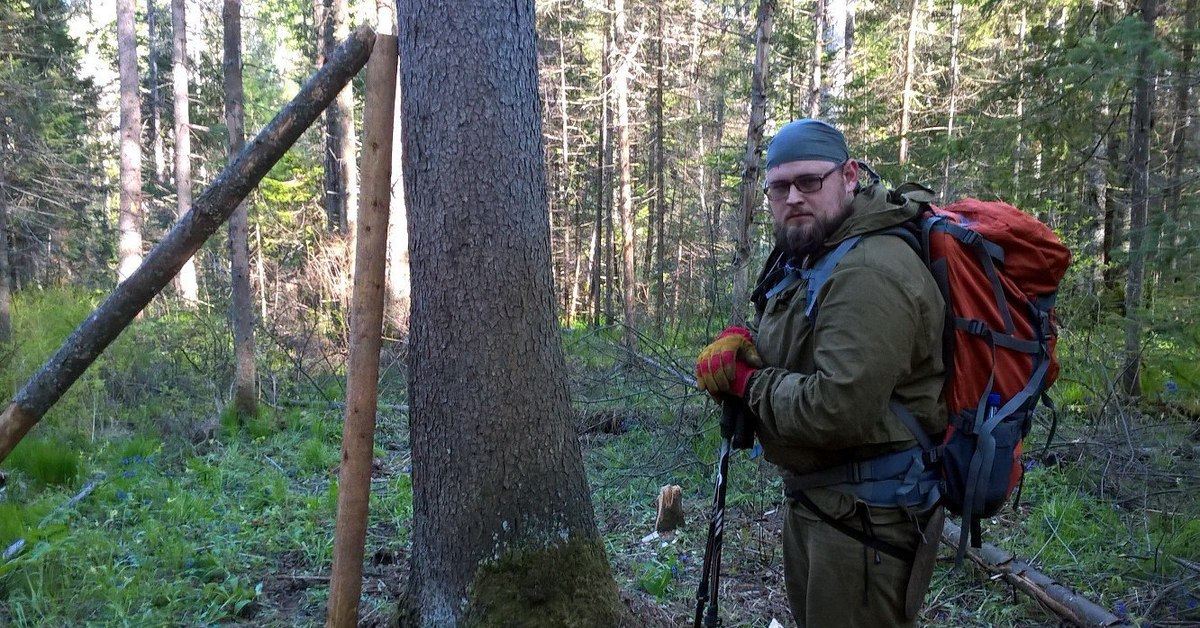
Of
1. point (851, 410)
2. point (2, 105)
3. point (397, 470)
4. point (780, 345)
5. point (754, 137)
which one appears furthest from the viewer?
point (2, 105)

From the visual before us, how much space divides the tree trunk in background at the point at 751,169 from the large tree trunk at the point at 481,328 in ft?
12.8

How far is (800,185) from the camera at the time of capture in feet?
7.64

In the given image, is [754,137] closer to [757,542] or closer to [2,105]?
[757,542]

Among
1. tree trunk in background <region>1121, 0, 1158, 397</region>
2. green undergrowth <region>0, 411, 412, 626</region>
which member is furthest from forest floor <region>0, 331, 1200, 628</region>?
tree trunk in background <region>1121, 0, 1158, 397</region>

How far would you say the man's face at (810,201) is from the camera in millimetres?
2299

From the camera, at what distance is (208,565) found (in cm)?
424

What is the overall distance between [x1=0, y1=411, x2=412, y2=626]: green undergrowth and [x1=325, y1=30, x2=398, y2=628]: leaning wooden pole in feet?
2.68

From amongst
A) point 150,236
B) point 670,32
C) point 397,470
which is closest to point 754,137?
point 397,470

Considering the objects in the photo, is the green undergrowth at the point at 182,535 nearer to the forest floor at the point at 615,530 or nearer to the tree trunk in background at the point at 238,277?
the forest floor at the point at 615,530

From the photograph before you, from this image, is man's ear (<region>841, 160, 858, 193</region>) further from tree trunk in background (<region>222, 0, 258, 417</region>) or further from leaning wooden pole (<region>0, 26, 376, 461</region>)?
tree trunk in background (<region>222, 0, 258, 417</region>)

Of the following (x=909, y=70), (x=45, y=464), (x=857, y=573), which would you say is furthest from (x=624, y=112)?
(x=857, y=573)

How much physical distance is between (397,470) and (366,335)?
12.5 ft

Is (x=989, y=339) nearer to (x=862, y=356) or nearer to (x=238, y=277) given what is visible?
(x=862, y=356)

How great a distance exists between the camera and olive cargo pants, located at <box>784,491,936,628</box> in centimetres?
223
